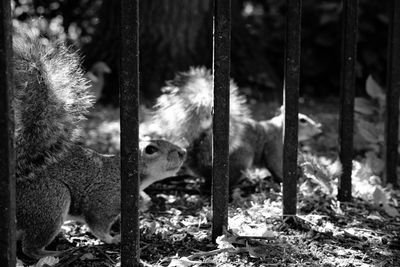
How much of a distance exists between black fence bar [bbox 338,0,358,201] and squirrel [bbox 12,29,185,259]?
4.03 feet

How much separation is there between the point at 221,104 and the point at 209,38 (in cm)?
303

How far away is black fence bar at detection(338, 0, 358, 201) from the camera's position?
279cm

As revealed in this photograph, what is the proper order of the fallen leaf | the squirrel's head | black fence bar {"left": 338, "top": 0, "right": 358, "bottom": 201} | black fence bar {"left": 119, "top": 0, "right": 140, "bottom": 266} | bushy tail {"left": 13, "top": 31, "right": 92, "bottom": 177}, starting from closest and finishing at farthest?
black fence bar {"left": 119, "top": 0, "right": 140, "bottom": 266} < the fallen leaf < bushy tail {"left": 13, "top": 31, "right": 92, "bottom": 177} < black fence bar {"left": 338, "top": 0, "right": 358, "bottom": 201} < the squirrel's head

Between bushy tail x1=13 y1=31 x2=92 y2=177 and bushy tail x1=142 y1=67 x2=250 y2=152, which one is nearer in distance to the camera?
bushy tail x1=13 y1=31 x2=92 y2=177

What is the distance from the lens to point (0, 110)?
175 cm

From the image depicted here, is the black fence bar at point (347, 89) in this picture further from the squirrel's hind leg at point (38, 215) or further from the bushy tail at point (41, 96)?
the squirrel's hind leg at point (38, 215)

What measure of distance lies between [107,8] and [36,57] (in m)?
3.03

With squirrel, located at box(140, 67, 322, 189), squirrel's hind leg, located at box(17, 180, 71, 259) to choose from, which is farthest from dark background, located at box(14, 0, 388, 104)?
squirrel, located at box(140, 67, 322, 189)

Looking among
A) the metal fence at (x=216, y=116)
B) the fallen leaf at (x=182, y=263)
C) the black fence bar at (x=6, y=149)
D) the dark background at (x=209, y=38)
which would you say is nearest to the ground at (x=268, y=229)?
the fallen leaf at (x=182, y=263)

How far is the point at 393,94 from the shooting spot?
3.25 meters

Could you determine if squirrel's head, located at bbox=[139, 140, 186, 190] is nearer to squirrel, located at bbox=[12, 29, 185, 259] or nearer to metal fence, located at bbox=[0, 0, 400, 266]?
squirrel, located at bbox=[12, 29, 185, 259]

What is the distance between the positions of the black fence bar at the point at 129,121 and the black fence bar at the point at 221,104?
0.39 meters

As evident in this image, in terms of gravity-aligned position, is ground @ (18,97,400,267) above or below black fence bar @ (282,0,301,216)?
below

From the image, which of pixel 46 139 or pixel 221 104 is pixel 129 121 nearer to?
pixel 221 104
